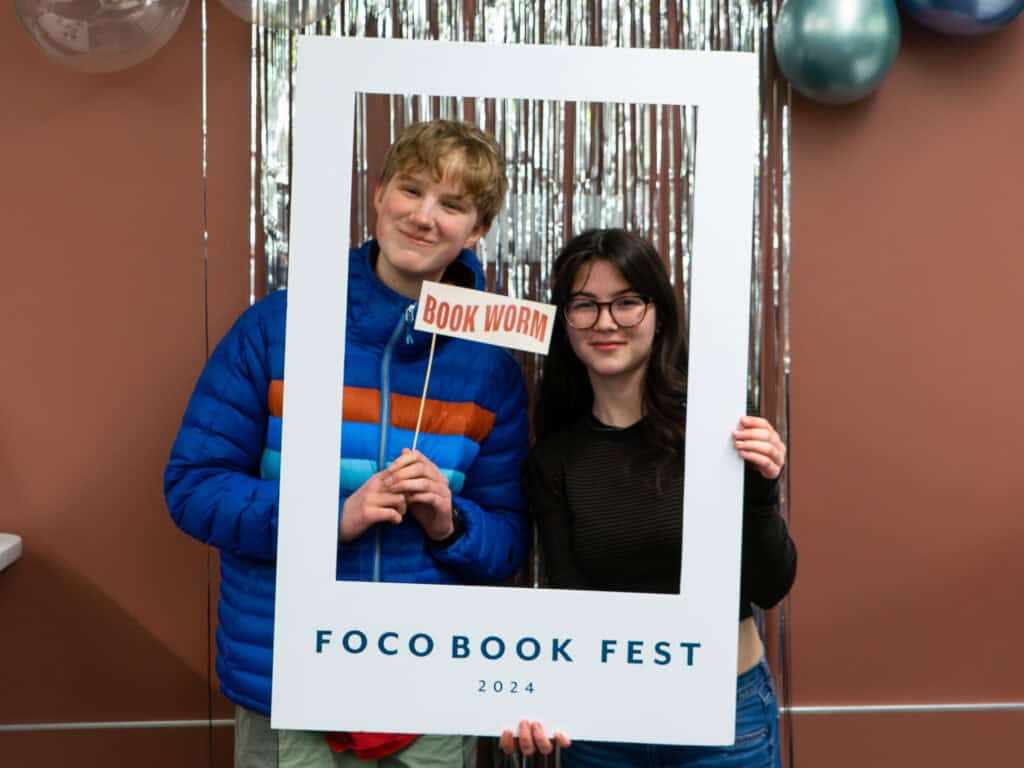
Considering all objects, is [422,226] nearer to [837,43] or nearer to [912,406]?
[837,43]

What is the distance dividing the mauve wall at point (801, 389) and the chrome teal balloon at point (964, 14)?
0.11 m

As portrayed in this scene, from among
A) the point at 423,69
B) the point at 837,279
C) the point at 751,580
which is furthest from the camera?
the point at 837,279

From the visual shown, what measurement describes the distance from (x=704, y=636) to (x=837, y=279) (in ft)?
3.03

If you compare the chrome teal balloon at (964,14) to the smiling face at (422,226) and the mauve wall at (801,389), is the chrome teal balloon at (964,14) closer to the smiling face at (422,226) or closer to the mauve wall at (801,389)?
the mauve wall at (801,389)

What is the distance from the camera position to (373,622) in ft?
3.89

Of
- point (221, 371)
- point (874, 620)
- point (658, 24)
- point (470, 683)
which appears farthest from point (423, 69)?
point (874, 620)

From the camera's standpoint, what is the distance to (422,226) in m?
1.20

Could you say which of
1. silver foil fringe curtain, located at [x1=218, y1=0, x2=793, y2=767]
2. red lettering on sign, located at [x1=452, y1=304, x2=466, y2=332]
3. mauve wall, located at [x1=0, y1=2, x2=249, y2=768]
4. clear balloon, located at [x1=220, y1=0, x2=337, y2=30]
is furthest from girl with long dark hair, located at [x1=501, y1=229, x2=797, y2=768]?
mauve wall, located at [x1=0, y1=2, x2=249, y2=768]

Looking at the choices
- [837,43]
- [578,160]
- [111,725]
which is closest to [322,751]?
[111,725]

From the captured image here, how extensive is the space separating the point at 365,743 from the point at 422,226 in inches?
23.7

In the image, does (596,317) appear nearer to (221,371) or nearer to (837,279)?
(221,371)

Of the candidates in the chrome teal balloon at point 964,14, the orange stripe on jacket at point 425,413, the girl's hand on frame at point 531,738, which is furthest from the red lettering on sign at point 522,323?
the chrome teal balloon at point 964,14

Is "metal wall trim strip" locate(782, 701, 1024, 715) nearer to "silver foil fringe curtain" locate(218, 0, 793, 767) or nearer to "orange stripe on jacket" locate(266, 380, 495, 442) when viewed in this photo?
"silver foil fringe curtain" locate(218, 0, 793, 767)

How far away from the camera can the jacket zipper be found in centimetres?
120
